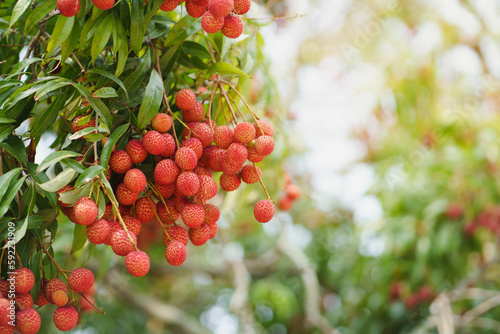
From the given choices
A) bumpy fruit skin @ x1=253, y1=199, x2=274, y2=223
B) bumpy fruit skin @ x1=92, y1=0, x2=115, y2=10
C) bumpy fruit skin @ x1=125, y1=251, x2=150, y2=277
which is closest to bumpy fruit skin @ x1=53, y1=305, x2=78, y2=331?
bumpy fruit skin @ x1=125, y1=251, x2=150, y2=277

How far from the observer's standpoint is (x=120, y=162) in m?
0.71

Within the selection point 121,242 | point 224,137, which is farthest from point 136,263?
point 224,137

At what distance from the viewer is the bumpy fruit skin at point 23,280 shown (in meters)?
0.64

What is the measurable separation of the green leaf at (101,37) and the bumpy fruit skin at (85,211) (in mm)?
217

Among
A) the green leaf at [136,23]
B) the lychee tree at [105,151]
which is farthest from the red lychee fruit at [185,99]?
the green leaf at [136,23]

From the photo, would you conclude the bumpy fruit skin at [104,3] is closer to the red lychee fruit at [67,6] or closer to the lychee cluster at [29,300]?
the red lychee fruit at [67,6]

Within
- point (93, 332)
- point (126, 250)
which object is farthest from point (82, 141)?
point (93, 332)

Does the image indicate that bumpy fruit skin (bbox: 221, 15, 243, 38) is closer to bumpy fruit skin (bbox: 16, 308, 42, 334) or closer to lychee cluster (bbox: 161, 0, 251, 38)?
lychee cluster (bbox: 161, 0, 251, 38)

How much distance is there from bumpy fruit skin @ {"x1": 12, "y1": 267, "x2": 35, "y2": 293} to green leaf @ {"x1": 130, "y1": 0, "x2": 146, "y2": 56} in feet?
1.19

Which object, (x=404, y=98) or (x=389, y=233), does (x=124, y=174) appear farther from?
(x=404, y=98)

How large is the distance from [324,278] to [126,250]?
10.6 feet

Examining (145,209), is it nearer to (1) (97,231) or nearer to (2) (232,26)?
(1) (97,231)

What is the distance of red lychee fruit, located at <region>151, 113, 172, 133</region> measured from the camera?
0.74m

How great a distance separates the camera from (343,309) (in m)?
3.42
